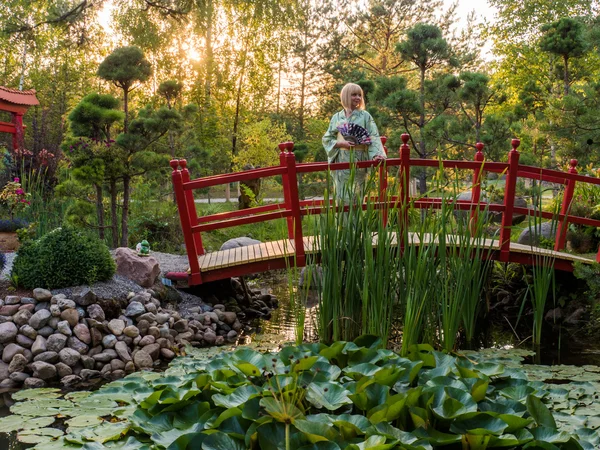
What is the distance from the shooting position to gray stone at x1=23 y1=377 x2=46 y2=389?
15.2 ft

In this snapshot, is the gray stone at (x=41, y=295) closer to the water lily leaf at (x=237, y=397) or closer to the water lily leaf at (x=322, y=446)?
the water lily leaf at (x=237, y=397)

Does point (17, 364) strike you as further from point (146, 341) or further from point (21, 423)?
point (21, 423)

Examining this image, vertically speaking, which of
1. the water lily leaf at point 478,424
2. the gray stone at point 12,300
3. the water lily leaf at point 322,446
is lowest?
the gray stone at point 12,300

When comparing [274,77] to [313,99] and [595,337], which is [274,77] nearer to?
[313,99]

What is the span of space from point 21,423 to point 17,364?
4.72 feet

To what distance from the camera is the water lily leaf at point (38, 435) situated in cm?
316

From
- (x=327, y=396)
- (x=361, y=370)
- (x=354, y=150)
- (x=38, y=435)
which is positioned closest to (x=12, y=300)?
(x=38, y=435)

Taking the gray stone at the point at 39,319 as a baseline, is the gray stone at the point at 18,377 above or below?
below

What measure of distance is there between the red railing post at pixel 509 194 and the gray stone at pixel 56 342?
3653 mm

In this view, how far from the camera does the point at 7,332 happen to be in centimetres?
499

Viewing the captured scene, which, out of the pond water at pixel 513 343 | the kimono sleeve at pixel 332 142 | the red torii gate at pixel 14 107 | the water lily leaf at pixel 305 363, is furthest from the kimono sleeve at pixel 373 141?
the red torii gate at pixel 14 107

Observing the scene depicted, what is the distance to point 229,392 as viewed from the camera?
2.66m

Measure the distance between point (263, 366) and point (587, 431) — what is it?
133cm

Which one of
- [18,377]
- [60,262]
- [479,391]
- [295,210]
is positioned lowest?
[18,377]
